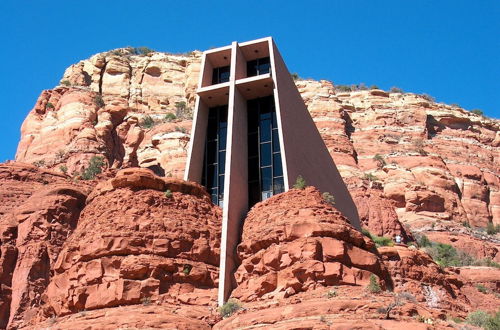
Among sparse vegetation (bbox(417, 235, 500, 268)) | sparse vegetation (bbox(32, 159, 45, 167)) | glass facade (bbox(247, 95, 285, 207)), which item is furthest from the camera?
sparse vegetation (bbox(32, 159, 45, 167))

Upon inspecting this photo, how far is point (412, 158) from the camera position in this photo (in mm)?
69000

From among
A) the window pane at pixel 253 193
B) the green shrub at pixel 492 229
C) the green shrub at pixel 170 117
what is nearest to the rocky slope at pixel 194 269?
the window pane at pixel 253 193

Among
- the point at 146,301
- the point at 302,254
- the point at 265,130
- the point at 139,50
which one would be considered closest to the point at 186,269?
the point at 146,301

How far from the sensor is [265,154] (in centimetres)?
3572

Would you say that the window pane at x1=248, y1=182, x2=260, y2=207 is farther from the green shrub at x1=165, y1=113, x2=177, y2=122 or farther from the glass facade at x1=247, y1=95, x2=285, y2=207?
the green shrub at x1=165, y1=113, x2=177, y2=122

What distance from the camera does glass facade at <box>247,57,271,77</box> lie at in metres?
37.8

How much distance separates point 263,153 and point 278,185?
7.10ft

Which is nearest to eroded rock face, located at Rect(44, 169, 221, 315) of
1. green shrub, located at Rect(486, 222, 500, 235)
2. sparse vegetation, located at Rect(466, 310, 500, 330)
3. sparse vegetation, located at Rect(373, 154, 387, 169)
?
sparse vegetation, located at Rect(466, 310, 500, 330)

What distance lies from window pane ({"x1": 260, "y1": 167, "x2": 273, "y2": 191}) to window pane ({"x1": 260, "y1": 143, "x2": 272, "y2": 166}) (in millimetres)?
307

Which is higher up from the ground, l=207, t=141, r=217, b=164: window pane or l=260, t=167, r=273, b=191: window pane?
l=207, t=141, r=217, b=164: window pane

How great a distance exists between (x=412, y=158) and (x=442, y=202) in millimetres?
6168

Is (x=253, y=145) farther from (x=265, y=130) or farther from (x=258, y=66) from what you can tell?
(x=258, y=66)

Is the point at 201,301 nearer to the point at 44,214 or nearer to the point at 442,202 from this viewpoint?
the point at 44,214

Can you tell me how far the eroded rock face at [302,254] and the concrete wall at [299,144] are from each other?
465cm
